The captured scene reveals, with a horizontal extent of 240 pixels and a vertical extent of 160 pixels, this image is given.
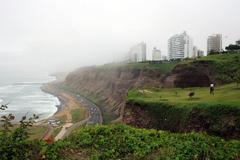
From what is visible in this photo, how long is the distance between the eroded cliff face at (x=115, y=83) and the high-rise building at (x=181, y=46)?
35.4 meters

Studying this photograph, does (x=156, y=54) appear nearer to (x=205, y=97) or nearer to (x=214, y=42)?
(x=214, y=42)

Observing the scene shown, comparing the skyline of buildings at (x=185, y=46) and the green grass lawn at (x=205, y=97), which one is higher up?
the skyline of buildings at (x=185, y=46)

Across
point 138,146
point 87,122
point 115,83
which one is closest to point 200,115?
point 138,146

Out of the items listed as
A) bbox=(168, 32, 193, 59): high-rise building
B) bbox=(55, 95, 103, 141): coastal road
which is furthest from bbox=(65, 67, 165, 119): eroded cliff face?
bbox=(168, 32, 193, 59): high-rise building

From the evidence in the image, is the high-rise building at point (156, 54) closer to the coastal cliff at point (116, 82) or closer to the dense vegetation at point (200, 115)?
the coastal cliff at point (116, 82)

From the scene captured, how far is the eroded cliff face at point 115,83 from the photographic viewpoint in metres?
79.1

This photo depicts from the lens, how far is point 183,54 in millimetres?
134750

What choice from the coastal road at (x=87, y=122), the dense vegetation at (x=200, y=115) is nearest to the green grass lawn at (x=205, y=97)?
the dense vegetation at (x=200, y=115)

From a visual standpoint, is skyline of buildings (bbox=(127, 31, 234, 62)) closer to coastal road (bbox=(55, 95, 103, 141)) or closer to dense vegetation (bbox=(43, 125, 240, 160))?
coastal road (bbox=(55, 95, 103, 141))

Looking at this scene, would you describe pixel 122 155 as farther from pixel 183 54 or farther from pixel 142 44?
pixel 142 44

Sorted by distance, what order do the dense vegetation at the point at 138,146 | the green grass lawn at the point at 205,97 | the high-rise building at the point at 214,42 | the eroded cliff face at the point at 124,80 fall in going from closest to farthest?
1. the dense vegetation at the point at 138,146
2. the green grass lawn at the point at 205,97
3. the eroded cliff face at the point at 124,80
4. the high-rise building at the point at 214,42

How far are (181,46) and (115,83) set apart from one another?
46022 mm

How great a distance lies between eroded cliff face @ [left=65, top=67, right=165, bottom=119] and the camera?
260ft

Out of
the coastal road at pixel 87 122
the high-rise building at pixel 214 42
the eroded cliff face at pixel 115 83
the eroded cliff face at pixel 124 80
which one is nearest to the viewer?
the eroded cliff face at pixel 124 80
